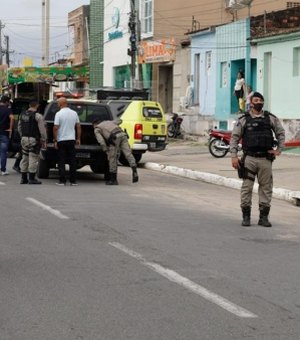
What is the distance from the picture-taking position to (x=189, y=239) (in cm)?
901

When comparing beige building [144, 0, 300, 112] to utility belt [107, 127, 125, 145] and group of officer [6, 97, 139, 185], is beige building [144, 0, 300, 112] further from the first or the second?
group of officer [6, 97, 139, 185]

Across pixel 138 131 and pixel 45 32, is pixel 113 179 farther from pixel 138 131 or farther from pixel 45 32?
pixel 45 32

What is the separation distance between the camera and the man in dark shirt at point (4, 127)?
16.2m

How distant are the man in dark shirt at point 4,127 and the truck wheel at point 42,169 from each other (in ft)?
3.46

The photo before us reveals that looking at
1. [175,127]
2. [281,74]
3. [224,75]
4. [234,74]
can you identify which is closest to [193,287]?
[281,74]

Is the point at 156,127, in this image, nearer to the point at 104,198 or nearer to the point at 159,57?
the point at 104,198

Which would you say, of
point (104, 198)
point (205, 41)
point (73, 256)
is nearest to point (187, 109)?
point (205, 41)

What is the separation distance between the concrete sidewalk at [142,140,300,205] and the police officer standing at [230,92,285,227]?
144 inches

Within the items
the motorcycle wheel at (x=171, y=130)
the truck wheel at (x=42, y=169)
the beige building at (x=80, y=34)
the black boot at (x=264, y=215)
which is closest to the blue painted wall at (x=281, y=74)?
the motorcycle wheel at (x=171, y=130)

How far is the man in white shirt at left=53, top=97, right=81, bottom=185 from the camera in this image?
1445cm

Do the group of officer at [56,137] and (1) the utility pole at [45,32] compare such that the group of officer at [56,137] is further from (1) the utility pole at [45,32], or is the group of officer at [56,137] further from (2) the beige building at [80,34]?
(2) the beige building at [80,34]

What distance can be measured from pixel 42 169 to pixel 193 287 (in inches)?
383

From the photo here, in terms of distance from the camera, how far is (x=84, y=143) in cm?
1577

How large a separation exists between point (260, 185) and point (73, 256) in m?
3.68
